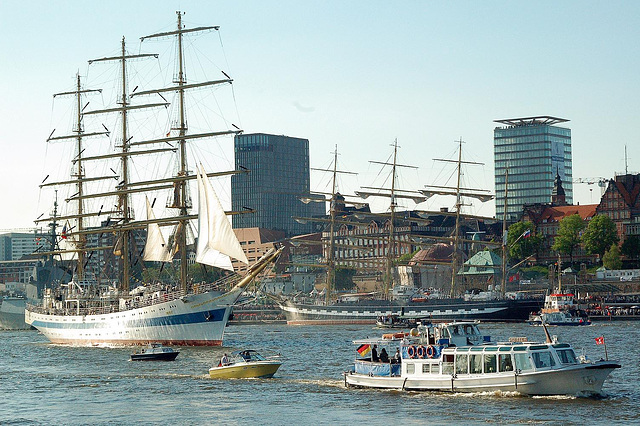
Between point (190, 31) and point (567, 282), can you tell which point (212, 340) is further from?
point (567, 282)

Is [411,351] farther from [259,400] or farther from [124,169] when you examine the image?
[124,169]

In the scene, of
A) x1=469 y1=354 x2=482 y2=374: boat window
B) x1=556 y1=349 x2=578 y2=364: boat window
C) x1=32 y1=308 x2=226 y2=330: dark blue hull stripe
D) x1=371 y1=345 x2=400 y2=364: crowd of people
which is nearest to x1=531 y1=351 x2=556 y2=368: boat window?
x1=556 y1=349 x2=578 y2=364: boat window

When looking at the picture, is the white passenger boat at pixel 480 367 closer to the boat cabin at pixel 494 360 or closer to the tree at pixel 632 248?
the boat cabin at pixel 494 360

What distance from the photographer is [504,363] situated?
5197 cm

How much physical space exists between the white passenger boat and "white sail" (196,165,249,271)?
1439 inches

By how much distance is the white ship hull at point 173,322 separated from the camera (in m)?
96.8

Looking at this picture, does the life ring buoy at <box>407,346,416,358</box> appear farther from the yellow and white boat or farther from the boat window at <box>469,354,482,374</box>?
the yellow and white boat

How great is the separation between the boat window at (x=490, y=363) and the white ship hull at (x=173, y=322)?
4744 cm

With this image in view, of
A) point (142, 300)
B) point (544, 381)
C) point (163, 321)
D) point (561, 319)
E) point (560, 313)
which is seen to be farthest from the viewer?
point (560, 313)

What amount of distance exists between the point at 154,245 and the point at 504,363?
2811 inches

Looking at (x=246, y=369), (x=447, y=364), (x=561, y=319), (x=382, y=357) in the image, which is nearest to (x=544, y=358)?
(x=447, y=364)

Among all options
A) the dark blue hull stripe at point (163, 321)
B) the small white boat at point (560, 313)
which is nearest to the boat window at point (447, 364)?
the dark blue hull stripe at point (163, 321)

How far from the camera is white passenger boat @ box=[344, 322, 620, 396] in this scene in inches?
2010

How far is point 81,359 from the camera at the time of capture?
293 ft
